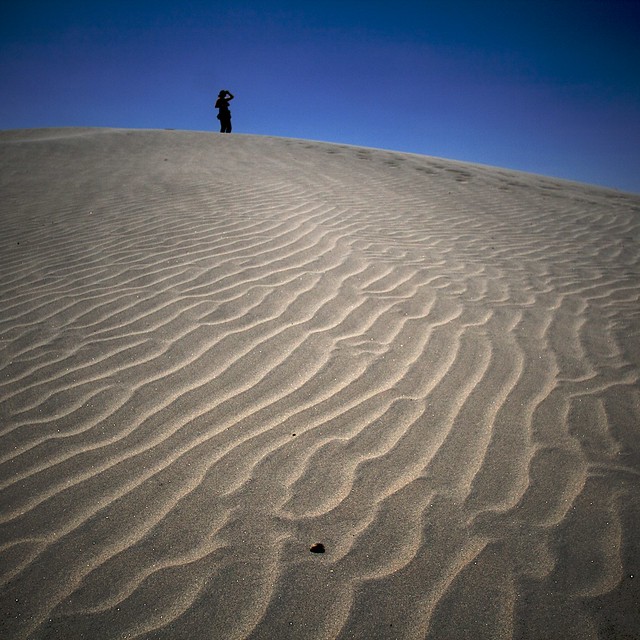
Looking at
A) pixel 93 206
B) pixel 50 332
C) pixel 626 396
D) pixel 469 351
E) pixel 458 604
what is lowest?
pixel 458 604

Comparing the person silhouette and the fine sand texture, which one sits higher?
the person silhouette

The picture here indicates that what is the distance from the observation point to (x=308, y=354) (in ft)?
8.96

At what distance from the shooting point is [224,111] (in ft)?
47.1

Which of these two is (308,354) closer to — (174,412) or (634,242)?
(174,412)

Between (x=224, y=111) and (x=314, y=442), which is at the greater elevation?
(x=224, y=111)

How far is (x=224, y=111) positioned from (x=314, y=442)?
49.9 feet

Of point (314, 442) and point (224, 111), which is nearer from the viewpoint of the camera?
point (314, 442)

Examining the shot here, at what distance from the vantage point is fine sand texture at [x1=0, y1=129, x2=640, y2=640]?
146 cm

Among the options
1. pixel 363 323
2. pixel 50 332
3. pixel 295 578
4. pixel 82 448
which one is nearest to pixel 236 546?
pixel 295 578

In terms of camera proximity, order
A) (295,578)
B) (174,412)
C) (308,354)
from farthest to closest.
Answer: (308,354) < (174,412) < (295,578)

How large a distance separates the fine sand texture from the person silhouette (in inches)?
425

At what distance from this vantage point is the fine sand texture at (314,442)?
146 centimetres

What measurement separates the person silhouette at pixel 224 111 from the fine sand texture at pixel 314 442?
35.4 ft

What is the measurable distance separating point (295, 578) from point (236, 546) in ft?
0.92
